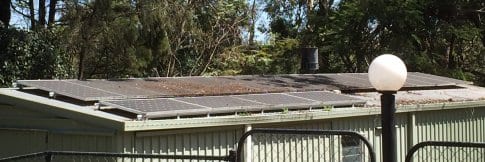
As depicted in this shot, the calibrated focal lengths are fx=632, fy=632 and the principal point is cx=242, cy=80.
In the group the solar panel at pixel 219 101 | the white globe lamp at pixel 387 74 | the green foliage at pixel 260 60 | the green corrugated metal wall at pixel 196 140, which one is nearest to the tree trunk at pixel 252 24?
the green foliage at pixel 260 60

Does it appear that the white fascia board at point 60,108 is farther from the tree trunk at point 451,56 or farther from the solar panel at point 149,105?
the tree trunk at point 451,56

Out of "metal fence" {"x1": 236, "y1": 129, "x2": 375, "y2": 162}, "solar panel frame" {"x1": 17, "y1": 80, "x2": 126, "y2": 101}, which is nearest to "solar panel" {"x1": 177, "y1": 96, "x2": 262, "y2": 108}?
"metal fence" {"x1": 236, "y1": 129, "x2": 375, "y2": 162}

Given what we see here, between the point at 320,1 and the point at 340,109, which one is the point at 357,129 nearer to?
the point at 340,109

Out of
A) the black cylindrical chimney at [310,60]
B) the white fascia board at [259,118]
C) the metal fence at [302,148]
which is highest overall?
the black cylindrical chimney at [310,60]

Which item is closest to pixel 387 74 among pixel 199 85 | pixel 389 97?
pixel 389 97

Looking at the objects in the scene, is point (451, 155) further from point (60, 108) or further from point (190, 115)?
point (60, 108)

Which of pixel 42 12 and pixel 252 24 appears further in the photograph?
pixel 252 24

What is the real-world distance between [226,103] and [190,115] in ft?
3.04

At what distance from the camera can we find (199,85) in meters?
10.2

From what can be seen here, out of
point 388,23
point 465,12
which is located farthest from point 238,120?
point 465,12

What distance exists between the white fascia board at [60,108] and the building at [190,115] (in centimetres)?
1

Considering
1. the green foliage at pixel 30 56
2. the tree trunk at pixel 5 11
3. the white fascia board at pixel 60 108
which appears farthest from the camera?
the tree trunk at pixel 5 11

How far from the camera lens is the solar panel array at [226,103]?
7414 millimetres

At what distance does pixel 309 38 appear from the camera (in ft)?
77.1
